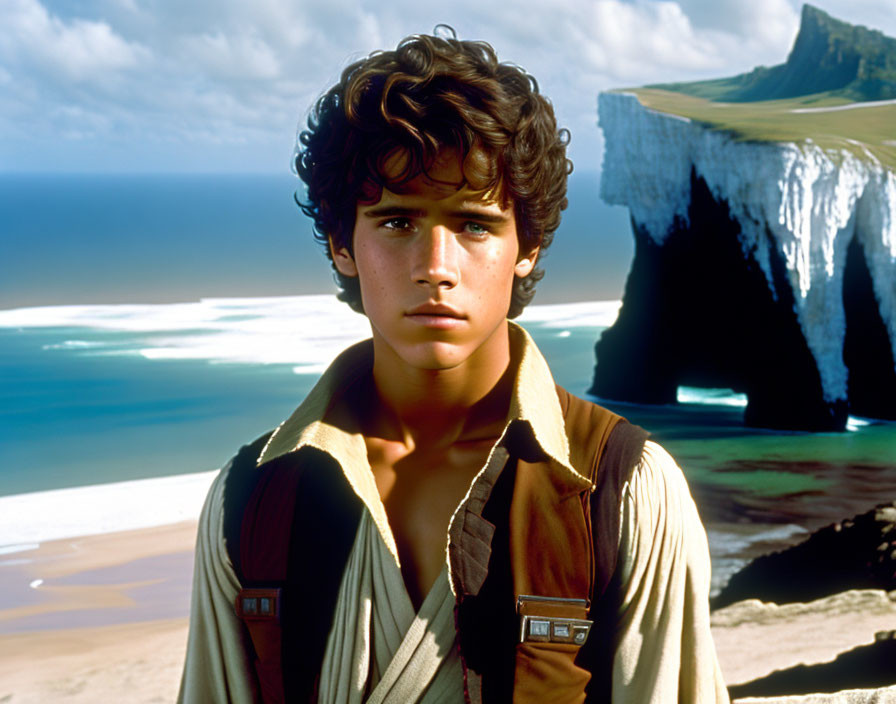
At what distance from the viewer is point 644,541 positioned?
1.92 m

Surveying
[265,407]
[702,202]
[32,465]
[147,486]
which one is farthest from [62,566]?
[702,202]

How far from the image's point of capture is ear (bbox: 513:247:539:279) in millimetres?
2344

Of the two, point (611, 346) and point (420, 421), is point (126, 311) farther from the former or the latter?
point (420, 421)

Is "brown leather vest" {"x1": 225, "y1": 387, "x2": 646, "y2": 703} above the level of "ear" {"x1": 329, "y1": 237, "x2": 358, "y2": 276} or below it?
below

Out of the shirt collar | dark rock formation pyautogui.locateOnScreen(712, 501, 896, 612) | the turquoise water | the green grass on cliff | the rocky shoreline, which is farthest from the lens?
the green grass on cliff

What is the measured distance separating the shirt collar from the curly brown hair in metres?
0.30

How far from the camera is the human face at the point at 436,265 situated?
207cm

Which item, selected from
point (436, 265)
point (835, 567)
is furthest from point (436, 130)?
point (835, 567)

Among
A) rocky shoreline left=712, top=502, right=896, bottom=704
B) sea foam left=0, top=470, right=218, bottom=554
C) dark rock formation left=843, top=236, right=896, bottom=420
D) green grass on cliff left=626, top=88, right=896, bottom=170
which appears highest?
green grass on cliff left=626, top=88, right=896, bottom=170

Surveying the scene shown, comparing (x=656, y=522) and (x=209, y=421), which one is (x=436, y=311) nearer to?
(x=656, y=522)

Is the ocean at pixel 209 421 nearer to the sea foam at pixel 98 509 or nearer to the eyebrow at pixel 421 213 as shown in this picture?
the sea foam at pixel 98 509

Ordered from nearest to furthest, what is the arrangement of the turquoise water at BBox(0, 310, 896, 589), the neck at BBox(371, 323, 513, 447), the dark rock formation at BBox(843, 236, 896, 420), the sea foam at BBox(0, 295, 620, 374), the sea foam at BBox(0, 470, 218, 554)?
the neck at BBox(371, 323, 513, 447), the sea foam at BBox(0, 470, 218, 554), the turquoise water at BBox(0, 310, 896, 589), the dark rock formation at BBox(843, 236, 896, 420), the sea foam at BBox(0, 295, 620, 374)

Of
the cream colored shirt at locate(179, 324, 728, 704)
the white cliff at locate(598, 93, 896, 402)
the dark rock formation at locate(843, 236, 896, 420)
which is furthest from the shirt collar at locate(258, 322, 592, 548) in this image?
the dark rock formation at locate(843, 236, 896, 420)

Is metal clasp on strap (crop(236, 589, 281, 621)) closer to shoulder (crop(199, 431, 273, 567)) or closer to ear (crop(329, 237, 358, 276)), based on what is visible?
shoulder (crop(199, 431, 273, 567))
